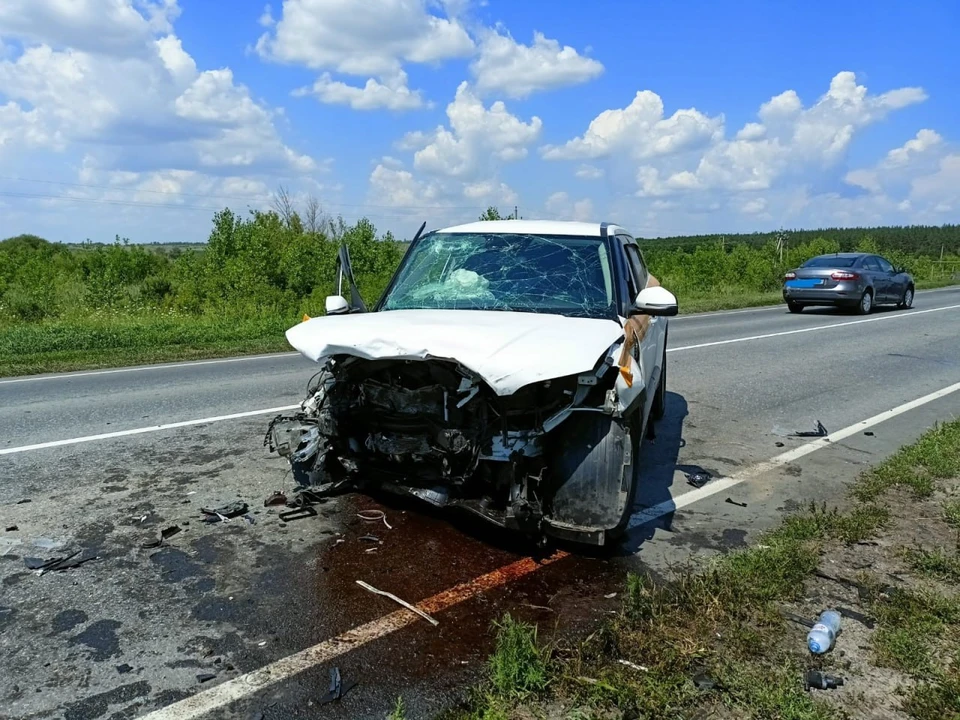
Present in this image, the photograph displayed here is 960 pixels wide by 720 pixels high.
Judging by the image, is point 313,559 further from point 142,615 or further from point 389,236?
point 389,236

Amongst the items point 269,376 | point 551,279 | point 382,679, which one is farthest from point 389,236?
point 382,679

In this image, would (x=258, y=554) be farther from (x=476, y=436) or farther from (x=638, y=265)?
(x=638, y=265)

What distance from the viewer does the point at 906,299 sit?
2355cm

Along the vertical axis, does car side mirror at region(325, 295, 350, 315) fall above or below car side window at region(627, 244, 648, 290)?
below

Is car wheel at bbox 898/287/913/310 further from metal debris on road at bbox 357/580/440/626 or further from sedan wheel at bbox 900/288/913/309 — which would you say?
metal debris on road at bbox 357/580/440/626

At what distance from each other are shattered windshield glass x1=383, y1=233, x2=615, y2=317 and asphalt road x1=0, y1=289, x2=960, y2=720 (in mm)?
1489

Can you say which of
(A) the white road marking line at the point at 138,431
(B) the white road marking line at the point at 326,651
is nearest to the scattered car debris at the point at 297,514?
(B) the white road marking line at the point at 326,651

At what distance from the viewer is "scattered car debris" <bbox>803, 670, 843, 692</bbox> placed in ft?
10.2

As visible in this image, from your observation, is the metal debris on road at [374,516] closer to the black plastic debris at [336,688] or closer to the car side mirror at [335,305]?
the car side mirror at [335,305]

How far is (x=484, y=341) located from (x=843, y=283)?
19859 mm

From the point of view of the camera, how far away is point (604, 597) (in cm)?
390

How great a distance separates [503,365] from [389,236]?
3531 centimetres

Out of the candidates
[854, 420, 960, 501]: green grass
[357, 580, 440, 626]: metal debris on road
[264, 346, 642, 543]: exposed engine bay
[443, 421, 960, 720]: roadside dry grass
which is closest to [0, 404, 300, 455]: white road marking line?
[264, 346, 642, 543]: exposed engine bay

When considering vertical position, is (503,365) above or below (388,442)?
above
